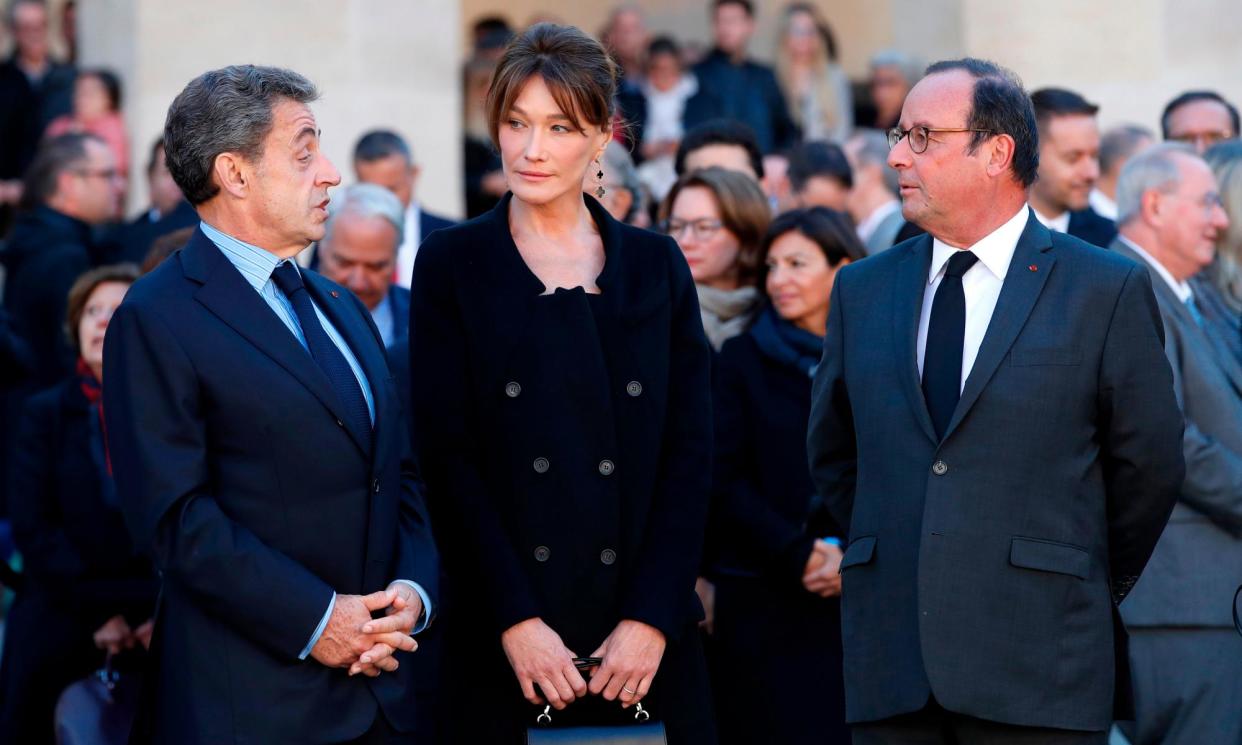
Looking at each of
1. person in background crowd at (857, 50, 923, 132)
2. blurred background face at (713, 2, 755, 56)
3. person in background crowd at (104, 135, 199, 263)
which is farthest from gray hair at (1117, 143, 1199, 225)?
blurred background face at (713, 2, 755, 56)

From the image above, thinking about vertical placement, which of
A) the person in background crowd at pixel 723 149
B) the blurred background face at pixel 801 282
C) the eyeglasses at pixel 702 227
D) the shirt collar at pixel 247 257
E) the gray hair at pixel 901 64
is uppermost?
the gray hair at pixel 901 64

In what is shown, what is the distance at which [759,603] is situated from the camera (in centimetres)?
530

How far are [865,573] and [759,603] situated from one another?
1.35 m

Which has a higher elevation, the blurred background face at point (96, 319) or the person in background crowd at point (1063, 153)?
the person in background crowd at point (1063, 153)

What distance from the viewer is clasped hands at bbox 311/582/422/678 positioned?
Result: 3547 millimetres

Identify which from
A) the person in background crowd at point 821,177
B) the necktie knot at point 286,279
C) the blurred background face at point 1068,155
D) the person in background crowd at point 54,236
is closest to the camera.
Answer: the necktie knot at point 286,279

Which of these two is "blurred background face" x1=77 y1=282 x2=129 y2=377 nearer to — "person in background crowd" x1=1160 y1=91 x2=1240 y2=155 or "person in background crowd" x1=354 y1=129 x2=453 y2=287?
"person in background crowd" x1=354 y1=129 x2=453 y2=287

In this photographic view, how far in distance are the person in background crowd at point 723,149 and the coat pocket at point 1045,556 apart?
10.7ft

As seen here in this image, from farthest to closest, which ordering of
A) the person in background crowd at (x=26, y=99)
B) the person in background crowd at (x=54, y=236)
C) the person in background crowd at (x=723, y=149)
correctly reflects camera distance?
the person in background crowd at (x=26, y=99)
the person in background crowd at (x=54, y=236)
the person in background crowd at (x=723, y=149)

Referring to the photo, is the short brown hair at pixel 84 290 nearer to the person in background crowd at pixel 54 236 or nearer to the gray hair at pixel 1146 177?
the person in background crowd at pixel 54 236

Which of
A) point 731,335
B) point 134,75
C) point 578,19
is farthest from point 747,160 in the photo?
point 578,19

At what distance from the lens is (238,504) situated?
140 inches

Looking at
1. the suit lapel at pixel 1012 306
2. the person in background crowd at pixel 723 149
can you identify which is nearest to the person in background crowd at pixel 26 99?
the person in background crowd at pixel 723 149

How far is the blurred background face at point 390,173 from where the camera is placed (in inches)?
303
